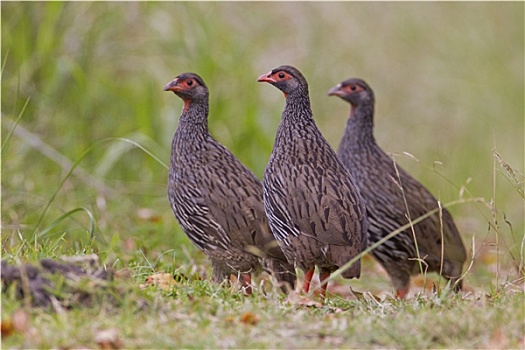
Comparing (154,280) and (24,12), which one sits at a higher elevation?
(24,12)

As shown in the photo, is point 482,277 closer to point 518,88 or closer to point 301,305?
point 301,305

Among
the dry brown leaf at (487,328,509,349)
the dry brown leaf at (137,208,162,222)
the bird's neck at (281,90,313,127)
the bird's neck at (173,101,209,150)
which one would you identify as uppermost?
the bird's neck at (281,90,313,127)

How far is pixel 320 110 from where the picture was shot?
501 inches

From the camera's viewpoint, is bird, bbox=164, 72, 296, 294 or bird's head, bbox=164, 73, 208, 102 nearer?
bird, bbox=164, 72, 296, 294

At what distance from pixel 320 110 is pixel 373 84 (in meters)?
2.66

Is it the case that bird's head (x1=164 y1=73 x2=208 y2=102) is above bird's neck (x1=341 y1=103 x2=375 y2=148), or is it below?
above

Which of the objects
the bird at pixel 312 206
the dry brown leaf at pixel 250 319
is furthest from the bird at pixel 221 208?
the dry brown leaf at pixel 250 319

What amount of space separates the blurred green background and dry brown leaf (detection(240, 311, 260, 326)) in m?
2.31

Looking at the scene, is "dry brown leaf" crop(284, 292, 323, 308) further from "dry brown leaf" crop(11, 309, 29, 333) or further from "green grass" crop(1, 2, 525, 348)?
"dry brown leaf" crop(11, 309, 29, 333)

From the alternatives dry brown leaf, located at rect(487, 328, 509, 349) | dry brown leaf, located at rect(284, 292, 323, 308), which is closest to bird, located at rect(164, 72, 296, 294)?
dry brown leaf, located at rect(284, 292, 323, 308)

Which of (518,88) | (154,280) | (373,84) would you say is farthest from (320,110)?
(154,280)

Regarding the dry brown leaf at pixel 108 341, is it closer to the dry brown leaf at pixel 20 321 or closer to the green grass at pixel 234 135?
the green grass at pixel 234 135

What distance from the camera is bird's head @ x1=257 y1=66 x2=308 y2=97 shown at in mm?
6926

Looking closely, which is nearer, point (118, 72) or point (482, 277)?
point (482, 277)
